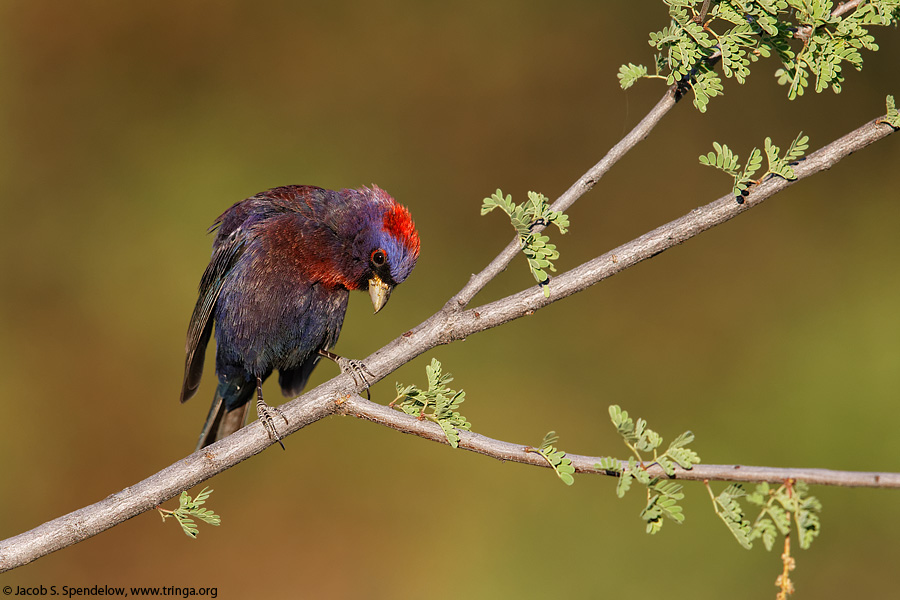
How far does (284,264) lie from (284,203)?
0.35 metres

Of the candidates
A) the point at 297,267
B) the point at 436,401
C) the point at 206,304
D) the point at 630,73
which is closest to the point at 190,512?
the point at 436,401

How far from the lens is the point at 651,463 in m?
2.03

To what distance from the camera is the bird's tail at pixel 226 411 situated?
403 centimetres

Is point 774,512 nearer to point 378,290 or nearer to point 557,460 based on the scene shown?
point 557,460

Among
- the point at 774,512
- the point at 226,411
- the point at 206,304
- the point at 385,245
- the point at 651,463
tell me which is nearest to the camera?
the point at 774,512

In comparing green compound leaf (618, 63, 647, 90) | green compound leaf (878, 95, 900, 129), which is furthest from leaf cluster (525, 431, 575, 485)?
green compound leaf (878, 95, 900, 129)

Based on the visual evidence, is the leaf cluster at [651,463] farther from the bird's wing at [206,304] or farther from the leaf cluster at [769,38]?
the bird's wing at [206,304]

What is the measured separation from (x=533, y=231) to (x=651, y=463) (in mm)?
825

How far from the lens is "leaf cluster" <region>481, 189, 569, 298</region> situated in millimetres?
2359

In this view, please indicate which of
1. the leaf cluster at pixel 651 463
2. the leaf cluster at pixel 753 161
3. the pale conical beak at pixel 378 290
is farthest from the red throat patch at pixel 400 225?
the leaf cluster at pixel 651 463

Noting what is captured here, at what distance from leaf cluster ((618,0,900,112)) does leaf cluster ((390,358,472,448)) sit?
112 cm

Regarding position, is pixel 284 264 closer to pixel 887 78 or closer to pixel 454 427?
pixel 454 427

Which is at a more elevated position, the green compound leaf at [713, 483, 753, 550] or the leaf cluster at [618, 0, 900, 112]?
the leaf cluster at [618, 0, 900, 112]

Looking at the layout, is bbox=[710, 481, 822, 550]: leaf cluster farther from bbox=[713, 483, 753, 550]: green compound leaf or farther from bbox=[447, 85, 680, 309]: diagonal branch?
bbox=[447, 85, 680, 309]: diagonal branch
